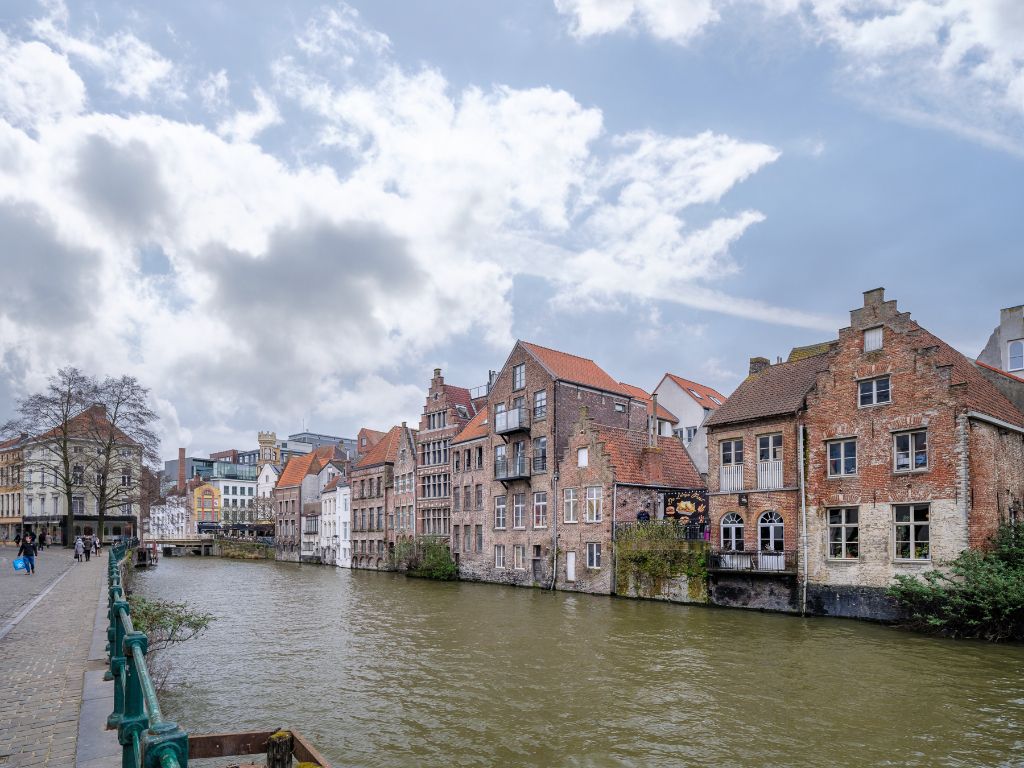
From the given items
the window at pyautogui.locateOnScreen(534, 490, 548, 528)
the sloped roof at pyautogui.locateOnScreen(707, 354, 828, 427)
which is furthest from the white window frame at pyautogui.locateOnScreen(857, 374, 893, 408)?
the window at pyautogui.locateOnScreen(534, 490, 548, 528)

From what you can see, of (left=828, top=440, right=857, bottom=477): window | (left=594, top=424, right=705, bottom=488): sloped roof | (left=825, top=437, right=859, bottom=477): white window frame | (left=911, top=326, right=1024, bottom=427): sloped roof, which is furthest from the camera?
(left=594, top=424, right=705, bottom=488): sloped roof

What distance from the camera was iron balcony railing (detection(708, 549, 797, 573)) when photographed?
29.0 meters

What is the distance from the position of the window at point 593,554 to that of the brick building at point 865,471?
7611 mm

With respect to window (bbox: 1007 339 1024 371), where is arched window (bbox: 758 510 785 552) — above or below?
below

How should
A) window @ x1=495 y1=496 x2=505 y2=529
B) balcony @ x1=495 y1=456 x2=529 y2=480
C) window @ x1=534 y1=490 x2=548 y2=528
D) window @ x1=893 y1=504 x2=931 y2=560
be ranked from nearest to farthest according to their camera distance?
1. window @ x1=893 y1=504 x2=931 y2=560
2. window @ x1=534 y1=490 x2=548 y2=528
3. balcony @ x1=495 y1=456 x2=529 y2=480
4. window @ x1=495 y1=496 x2=505 y2=529

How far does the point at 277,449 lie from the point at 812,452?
392 ft

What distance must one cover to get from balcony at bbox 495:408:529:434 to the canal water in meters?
17.4

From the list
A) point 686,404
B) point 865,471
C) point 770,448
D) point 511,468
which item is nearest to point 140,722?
point 865,471

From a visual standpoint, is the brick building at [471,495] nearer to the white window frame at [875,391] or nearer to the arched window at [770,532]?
the arched window at [770,532]

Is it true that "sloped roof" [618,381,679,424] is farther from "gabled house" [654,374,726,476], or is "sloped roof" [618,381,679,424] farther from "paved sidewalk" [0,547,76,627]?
"paved sidewalk" [0,547,76,627]

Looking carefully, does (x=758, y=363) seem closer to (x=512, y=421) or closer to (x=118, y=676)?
(x=512, y=421)

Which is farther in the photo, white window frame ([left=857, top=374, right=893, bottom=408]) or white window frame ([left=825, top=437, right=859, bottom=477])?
white window frame ([left=825, top=437, right=859, bottom=477])

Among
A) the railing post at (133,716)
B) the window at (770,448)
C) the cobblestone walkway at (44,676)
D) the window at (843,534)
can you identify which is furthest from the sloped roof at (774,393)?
the railing post at (133,716)

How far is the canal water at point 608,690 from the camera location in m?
12.6
